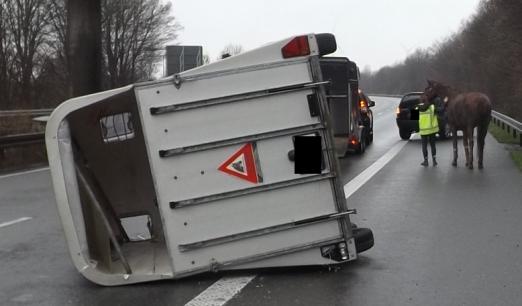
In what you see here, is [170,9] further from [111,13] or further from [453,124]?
[453,124]

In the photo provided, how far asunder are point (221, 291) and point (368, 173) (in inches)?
330

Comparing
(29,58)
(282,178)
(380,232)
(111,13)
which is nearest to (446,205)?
(380,232)

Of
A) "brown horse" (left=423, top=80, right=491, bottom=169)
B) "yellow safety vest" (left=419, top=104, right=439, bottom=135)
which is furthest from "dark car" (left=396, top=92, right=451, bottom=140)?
"brown horse" (left=423, top=80, right=491, bottom=169)

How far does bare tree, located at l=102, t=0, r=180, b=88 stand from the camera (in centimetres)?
6438

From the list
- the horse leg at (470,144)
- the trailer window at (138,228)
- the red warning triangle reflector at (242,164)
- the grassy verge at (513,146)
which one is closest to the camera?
the red warning triangle reflector at (242,164)

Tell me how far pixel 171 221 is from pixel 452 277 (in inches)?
99.5

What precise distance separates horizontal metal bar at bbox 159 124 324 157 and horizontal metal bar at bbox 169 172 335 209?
408mm

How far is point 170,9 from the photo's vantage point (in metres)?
73.6

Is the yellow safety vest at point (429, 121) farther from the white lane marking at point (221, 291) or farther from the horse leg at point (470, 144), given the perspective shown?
the white lane marking at point (221, 291)

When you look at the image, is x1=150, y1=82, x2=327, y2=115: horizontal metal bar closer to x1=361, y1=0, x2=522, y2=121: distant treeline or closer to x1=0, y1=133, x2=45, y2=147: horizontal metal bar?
x1=0, y1=133, x2=45, y2=147: horizontal metal bar

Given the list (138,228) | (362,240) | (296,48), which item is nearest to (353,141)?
(138,228)

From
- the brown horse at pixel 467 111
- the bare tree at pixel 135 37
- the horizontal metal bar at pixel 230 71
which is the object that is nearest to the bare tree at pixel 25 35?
the bare tree at pixel 135 37

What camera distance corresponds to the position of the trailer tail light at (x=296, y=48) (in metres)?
5.38

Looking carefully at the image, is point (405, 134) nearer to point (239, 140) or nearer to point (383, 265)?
point (383, 265)
